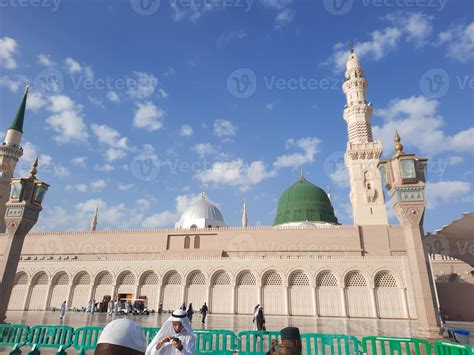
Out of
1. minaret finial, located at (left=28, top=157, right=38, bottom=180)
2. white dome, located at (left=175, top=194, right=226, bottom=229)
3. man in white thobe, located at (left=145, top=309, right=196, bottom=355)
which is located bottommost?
man in white thobe, located at (left=145, top=309, right=196, bottom=355)

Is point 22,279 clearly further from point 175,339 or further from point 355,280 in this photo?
point 175,339

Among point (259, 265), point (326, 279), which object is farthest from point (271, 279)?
point (326, 279)

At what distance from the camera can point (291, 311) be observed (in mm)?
20281

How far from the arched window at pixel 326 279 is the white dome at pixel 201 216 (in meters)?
16.5

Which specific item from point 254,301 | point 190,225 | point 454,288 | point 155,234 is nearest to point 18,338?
point 254,301

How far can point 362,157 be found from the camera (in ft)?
96.6


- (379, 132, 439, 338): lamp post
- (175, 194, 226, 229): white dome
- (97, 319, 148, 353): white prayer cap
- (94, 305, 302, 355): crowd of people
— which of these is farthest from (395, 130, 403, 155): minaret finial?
(175, 194, 226, 229): white dome

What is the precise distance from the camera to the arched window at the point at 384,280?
1994cm

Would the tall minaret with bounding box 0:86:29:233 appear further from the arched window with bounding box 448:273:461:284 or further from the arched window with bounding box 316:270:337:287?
the arched window with bounding box 448:273:461:284

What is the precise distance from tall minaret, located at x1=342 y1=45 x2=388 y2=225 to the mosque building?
9 centimetres

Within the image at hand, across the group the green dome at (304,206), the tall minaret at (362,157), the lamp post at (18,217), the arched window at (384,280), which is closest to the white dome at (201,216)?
the green dome at (304,206)

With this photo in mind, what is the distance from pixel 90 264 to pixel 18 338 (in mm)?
18225

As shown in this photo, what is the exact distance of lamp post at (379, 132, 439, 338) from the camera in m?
7.77

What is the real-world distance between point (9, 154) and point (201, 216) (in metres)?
22.2
